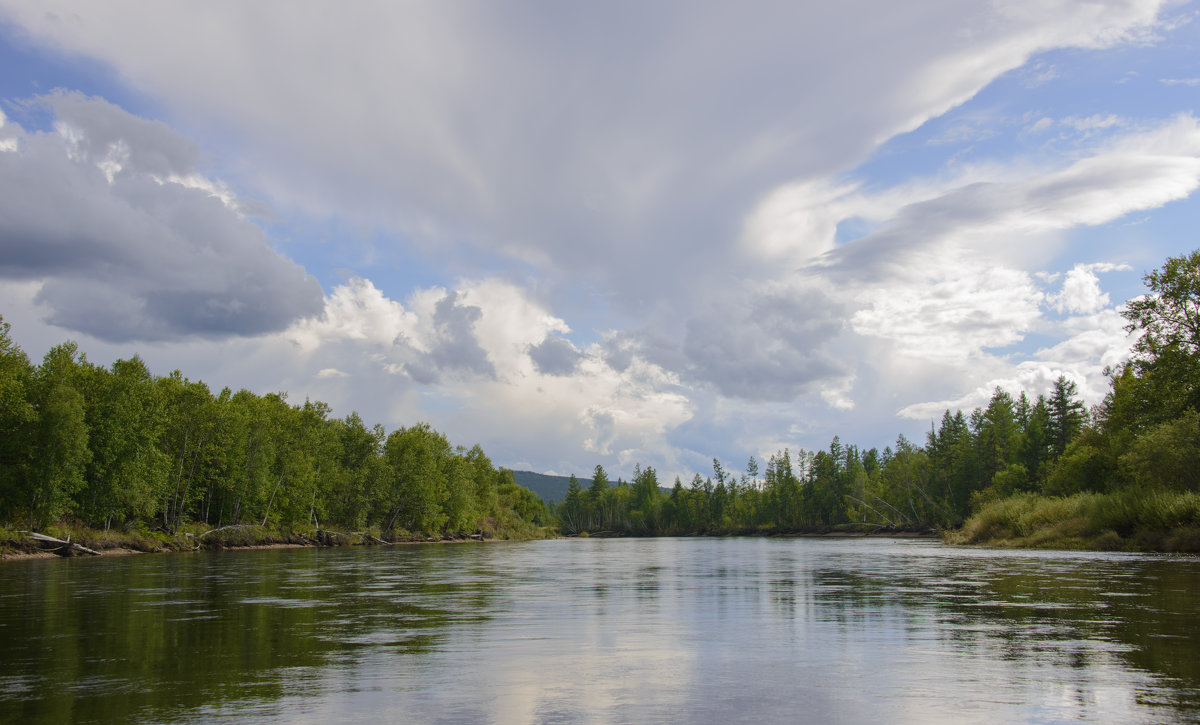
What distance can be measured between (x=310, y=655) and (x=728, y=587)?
15.6m

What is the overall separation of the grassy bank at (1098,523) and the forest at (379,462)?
0.43 feet

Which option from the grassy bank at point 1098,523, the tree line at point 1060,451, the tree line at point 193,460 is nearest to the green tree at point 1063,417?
the tree line at point 1060,451

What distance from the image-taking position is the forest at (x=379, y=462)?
42.3m

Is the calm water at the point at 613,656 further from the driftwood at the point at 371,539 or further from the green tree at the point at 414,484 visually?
the green tree at the point at 414,484

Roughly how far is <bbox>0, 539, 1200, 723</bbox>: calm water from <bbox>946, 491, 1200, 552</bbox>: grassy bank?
785 inches

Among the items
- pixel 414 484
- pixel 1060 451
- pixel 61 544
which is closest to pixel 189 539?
pixel 61 544

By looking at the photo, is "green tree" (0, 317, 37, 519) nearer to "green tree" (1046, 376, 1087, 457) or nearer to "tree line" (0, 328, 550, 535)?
"tree line" (0, 328, 550, 535)

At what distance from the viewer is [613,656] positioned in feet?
34.6

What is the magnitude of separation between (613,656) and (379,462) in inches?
3781

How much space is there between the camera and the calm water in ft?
23.8

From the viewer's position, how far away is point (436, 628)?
45.2 ft

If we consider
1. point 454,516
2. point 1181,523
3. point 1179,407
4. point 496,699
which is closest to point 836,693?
point 496,699

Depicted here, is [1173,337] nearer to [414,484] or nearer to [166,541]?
[166,541]

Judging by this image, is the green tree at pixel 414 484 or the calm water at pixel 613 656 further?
the green tree at pixel 414 484
